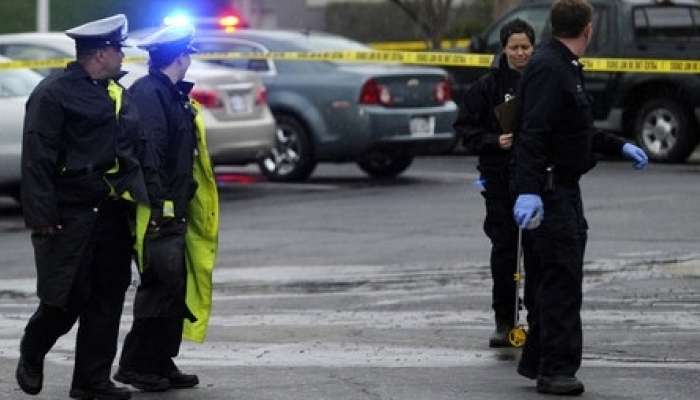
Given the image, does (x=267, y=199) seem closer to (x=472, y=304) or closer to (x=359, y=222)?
(x=359, y=222)

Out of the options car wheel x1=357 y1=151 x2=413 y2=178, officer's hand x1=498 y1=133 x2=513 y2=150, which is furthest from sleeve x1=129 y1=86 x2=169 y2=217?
car wheel x1=357 y1=151 x2=413 y2=178

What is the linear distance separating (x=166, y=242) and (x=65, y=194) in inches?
21.1

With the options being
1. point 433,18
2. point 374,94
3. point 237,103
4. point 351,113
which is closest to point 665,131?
point 374,94

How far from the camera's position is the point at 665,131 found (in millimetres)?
20281

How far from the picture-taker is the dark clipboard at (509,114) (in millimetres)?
8250

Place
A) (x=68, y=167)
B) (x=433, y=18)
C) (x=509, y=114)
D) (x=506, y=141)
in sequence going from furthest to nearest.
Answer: (x=433, y=18), (x=506, y=141), (x=509, y=114), (x=68, y=167)

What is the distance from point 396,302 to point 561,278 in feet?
10.1

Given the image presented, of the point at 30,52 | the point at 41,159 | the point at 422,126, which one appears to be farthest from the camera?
the point at 422,126

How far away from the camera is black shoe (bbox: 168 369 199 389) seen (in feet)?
27.3

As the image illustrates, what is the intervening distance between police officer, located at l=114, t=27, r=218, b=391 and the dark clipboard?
1.30 metres

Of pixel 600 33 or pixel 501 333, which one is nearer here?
pixel 501 333

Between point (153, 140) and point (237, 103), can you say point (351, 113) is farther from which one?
point (153, 140)

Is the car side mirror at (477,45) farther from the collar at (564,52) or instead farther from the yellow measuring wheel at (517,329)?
the collar at (564,52)

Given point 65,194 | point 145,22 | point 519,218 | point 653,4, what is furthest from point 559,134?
point 145,22
